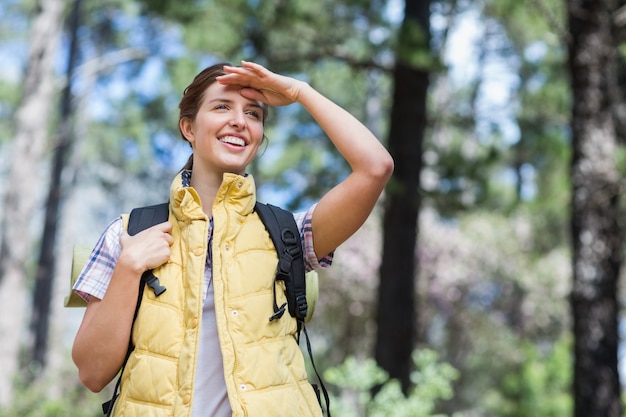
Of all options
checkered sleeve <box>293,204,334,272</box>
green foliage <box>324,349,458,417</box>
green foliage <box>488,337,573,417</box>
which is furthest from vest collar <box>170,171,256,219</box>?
green foliage <box>488,337,573,417</box>

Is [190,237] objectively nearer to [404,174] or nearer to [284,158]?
[404,174]

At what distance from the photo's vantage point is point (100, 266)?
1.74 m

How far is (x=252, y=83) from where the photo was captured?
1.81 m

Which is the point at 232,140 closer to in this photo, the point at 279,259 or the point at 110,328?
the point at 279,259

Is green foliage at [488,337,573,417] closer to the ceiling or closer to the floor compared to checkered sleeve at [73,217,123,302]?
closer to the floor

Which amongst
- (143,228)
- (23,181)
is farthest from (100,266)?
(23,181)

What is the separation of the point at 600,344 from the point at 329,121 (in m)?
3.54

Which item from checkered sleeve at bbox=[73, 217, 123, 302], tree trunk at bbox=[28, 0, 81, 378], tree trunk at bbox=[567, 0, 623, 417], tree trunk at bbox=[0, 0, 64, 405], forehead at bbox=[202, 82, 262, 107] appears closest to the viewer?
checkered sleeve at bbox=[73, 217, 123, 302]

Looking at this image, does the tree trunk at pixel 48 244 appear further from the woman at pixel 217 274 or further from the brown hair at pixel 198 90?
the woman at pixel 217 274

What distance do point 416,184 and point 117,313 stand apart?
4994mm

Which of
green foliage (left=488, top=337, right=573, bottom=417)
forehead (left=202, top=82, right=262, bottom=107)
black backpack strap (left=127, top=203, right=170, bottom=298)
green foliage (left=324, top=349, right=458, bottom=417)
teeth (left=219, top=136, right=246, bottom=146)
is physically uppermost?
forehead (left=202, top=82, right=262, bottom=107)

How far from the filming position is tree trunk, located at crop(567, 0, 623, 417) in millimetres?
4691

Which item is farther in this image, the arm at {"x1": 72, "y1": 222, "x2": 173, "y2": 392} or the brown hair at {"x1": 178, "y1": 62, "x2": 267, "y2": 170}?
the brown hair at {"x1": 178, "y1": 62, "x2": 267, "y2": 170}

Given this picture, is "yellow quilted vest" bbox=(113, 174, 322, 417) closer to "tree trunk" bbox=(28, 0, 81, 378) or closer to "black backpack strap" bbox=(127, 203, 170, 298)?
"black backpack strap" bbox=(127, 203, 170, 298)
